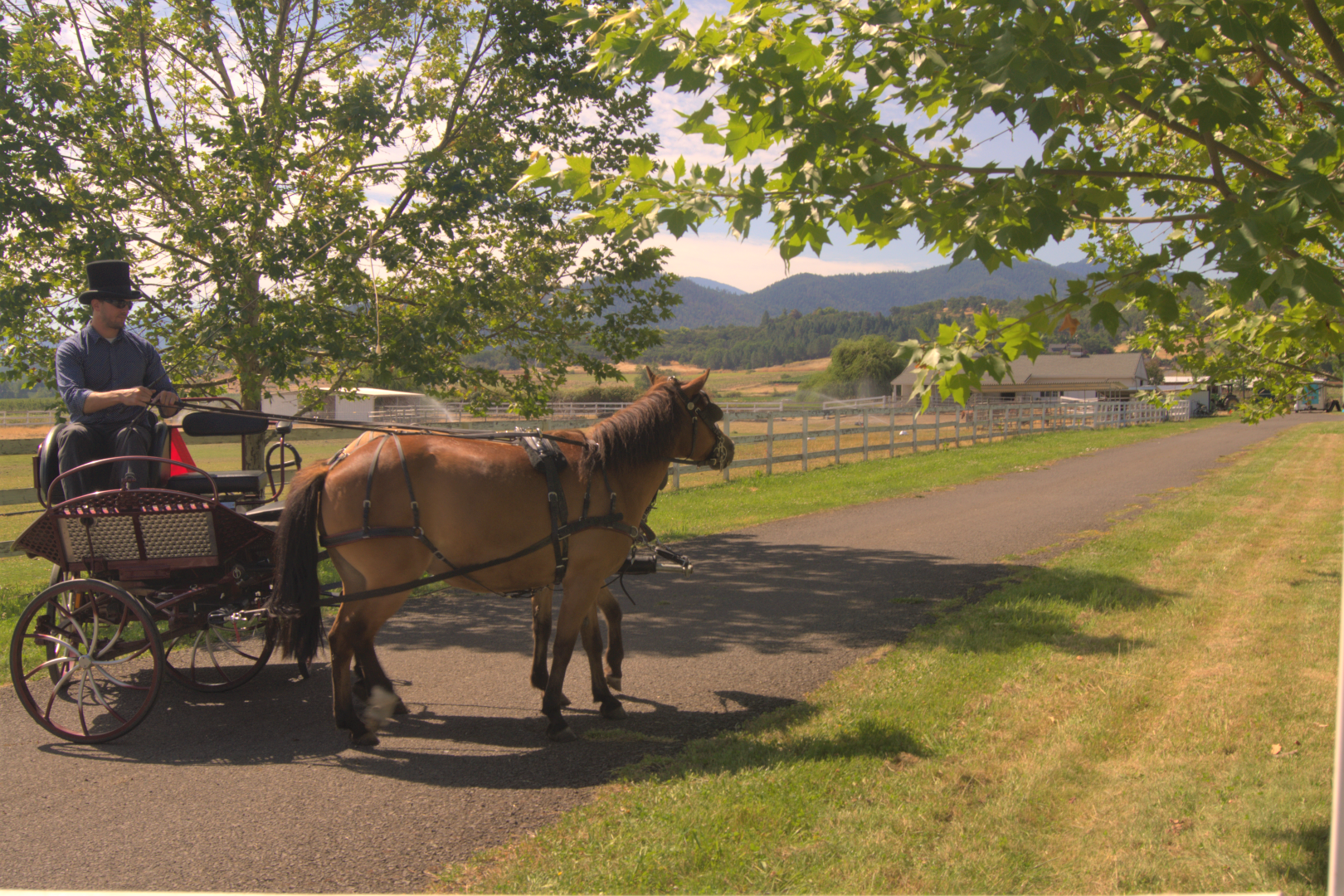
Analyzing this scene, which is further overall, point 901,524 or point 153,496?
point 901,524

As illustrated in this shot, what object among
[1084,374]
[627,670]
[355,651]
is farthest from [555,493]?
[1084,374]

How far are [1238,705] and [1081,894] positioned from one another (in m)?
2.53

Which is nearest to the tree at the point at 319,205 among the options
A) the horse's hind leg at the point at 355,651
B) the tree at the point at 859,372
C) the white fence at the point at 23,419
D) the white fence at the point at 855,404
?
the horse's hind leg at the point at 355,651

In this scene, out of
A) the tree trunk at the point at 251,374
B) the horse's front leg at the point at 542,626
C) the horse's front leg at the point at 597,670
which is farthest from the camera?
the tree trunk at the point at 251,374

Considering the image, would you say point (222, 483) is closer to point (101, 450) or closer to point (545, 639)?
point (101, 450)

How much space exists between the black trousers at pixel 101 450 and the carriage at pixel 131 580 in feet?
0.13

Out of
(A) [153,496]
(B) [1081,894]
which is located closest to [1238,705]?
(B) [1081,894]

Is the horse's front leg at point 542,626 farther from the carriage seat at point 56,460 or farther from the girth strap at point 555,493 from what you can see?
the carriage seat at point 56,460

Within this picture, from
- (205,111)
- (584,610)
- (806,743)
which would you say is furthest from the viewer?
(205,111)

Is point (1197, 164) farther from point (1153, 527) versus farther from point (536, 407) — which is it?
point (536, 407)

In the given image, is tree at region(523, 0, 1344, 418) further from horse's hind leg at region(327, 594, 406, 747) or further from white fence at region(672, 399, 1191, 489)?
white fence at region(672, 399, 1191, 489)

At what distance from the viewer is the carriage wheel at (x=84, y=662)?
4.39 metres

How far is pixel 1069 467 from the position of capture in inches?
805

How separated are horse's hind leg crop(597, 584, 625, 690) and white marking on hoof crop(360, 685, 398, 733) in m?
1.40
